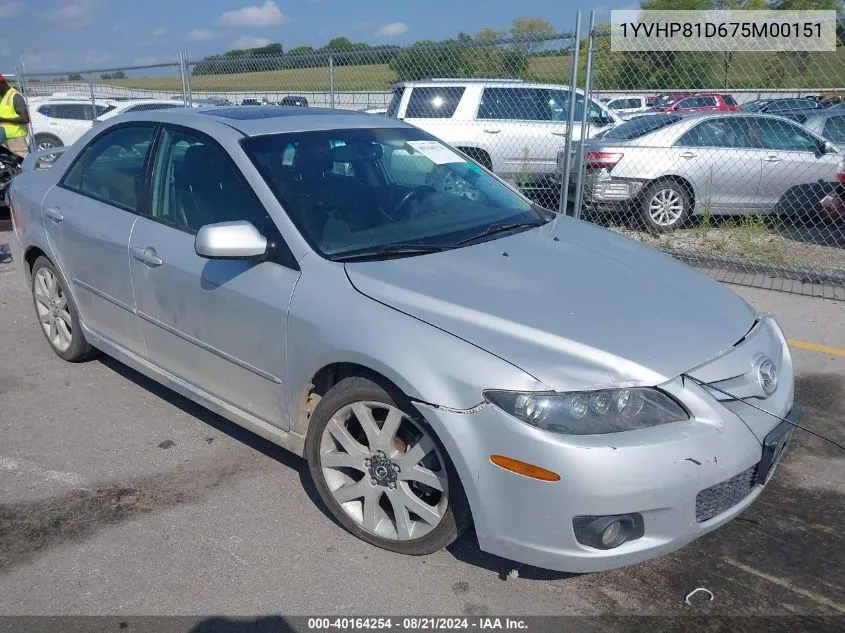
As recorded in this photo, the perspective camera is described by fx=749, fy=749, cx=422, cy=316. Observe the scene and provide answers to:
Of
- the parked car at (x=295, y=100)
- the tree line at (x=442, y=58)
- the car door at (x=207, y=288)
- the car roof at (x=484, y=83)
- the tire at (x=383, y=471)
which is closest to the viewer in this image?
the tire at (x=383, y=471)

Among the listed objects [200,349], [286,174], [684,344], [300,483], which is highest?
[286,174]

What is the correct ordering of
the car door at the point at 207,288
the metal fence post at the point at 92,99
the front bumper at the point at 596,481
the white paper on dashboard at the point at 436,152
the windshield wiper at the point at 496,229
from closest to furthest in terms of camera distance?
the front bumper at the point at 596,481
the car door at the point at 207,288
the windshield wiper at the point at 496,229
the white paper on dashboard at the point at 436,152
the metal fence post at the point at 92,99

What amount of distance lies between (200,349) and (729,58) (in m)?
13.7

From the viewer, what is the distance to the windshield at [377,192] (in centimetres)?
332

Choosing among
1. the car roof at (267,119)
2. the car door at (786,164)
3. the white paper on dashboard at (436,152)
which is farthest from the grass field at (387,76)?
the car roof at (267,119)

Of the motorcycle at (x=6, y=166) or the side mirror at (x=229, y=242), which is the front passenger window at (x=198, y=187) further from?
the motorcycle at (x=6, y=166)

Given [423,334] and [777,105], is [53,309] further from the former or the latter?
[777,105]

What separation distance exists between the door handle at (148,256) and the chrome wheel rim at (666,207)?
6.68 m

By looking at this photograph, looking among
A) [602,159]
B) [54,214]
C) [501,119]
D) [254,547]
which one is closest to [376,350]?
[254,547]

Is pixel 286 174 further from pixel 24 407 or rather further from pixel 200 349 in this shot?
pixel 24 407

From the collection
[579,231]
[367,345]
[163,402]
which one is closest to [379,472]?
[367,345]

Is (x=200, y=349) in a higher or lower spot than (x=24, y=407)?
higher

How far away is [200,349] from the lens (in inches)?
140

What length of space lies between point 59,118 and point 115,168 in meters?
15.4
